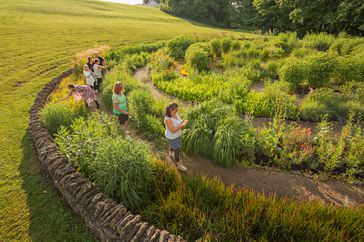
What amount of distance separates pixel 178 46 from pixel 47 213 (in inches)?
561

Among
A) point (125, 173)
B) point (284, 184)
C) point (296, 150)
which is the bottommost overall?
point (284, 184)

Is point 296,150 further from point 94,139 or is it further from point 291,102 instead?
point 94,139

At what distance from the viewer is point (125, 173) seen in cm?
448

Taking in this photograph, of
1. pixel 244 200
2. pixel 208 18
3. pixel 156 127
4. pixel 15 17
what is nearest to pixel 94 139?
pixel 156 127

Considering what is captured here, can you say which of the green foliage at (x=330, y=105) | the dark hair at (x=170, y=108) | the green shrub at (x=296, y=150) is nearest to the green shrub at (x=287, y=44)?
the green foliage at (x=330, y=105)

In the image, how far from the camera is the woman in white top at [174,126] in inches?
207

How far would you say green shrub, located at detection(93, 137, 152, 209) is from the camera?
4.40 metres

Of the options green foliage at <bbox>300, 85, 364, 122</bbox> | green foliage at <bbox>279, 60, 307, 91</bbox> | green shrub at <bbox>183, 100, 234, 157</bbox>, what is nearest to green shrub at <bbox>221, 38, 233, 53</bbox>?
green foliage at <bbox>279, 60, 307, 91</bbox>

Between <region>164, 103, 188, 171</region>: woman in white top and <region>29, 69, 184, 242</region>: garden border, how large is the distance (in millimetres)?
1926

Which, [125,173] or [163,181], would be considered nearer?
[125,173]

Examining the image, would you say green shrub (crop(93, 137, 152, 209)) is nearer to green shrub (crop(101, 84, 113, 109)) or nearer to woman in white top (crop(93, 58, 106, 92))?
green shrub (crop(101, 84, 113, 109))

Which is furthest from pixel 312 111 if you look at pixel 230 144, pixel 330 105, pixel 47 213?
pixel 47 213

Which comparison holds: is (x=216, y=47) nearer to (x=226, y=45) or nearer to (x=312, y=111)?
(x=226, y=45)

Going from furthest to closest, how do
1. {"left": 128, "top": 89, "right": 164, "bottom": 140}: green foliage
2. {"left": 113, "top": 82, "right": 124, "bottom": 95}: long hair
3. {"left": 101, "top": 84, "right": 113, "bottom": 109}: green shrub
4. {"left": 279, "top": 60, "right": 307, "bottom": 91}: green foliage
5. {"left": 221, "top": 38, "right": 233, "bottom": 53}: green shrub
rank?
{"left": 221, "top": 38, "right": 233, "bottom": 53}: green shrub
{"left": 279, "top": 60, "right": 307, "bottom": 91}: green foliage
{"left": 101, "top": 84, "right": 113, "bottom": 109}: green shrub
{"left": 128, "top": 89, "right": 164, "bottom": 140}: green foliage
{"left": 113, "top": 82, "right": 124, "bottom": 95}: long hair
